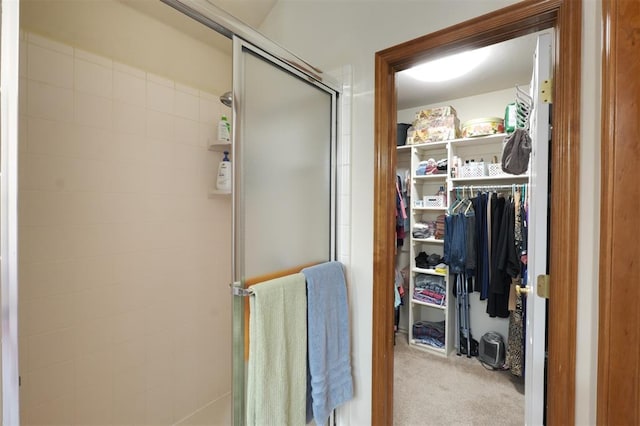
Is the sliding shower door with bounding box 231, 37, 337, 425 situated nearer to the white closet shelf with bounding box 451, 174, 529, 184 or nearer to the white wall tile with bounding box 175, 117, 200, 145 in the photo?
the white wall tile with bounding box 175, 117, 200, 145

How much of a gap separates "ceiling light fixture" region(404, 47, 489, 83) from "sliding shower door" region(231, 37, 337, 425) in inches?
47.0

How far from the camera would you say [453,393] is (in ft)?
7.17

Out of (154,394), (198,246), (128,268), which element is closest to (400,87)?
(198,246)

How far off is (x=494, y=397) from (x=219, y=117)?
2.76 metres

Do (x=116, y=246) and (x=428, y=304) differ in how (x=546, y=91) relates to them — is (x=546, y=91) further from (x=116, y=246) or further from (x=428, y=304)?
(x=428, y=304)

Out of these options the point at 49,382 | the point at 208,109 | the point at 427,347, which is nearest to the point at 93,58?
the point at 208,109

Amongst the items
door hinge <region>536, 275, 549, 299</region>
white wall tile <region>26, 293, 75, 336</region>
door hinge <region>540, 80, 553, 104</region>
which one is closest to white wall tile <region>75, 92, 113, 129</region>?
white wall tile <region>26, 293, 75, 336</region>

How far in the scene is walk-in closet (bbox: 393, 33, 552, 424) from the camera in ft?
6.95

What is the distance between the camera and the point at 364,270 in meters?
1.43

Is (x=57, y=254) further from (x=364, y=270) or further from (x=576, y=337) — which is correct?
(x=576, y=337)

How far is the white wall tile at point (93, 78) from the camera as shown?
1.35m

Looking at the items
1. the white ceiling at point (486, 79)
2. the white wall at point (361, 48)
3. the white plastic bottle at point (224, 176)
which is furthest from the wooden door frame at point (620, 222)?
the white plastic bottle at point (224, 176)

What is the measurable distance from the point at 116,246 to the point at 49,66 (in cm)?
84

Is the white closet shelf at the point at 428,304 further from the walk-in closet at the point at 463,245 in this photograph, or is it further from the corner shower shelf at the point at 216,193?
the corner shower shelf at the point at 216,193
